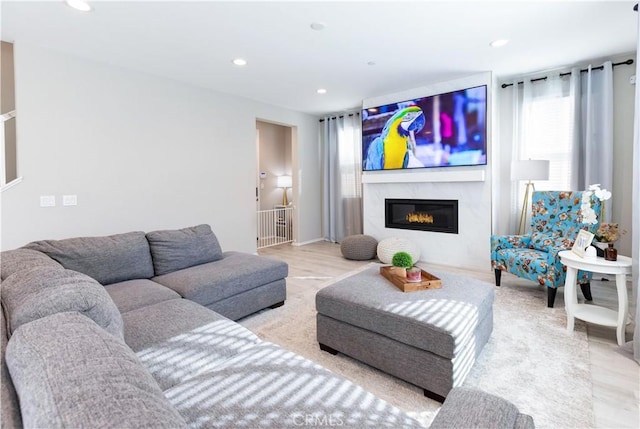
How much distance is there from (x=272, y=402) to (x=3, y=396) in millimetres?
722

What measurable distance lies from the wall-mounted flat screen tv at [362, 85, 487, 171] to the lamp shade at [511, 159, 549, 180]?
48 cm

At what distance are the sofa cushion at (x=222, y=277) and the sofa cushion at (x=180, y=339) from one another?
1.52 ft

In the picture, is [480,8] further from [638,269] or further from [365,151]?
[365,151]

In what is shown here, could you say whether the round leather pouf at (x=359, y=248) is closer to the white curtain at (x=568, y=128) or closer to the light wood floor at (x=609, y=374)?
the light wood floor at (x=609, y=374)

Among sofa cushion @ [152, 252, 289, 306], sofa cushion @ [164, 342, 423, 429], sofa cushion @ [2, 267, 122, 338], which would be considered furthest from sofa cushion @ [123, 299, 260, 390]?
sofa cushion @ [152, 252, 289, 306]

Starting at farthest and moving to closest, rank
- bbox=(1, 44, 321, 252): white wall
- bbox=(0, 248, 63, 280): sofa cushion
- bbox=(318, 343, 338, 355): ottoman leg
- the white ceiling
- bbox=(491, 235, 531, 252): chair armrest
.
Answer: bbox=(491, 235, 531, 252): chair armrest
bbox=(1, 44, 321, 252): white wall
the white ceiling
bbox=(318, 343, 338, 355): ottoman leg
bbox=(0, 248, 63, 280): sofa cushion

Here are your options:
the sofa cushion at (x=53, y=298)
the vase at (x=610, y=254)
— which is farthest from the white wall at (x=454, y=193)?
the sofa cushion at (x=53, y=298)

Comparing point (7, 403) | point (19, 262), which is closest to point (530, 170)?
point (7, 403)

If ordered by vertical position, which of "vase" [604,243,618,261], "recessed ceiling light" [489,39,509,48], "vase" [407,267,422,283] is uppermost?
"recessed ceiling light" [489,39,509,48]

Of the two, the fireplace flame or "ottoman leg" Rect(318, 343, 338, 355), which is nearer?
"ottoman leg" Rect(318, 343, 338, 355)

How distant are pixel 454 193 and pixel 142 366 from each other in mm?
4617

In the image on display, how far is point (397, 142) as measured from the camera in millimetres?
5074

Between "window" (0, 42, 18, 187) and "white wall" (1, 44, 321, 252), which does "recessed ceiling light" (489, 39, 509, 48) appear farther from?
"window" (0, 42, 18, 187)

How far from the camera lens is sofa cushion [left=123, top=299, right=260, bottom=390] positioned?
139cm
